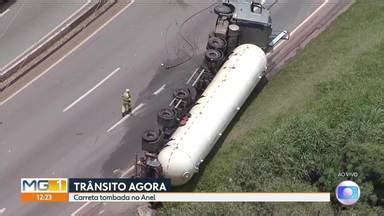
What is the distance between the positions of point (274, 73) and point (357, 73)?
4618mm

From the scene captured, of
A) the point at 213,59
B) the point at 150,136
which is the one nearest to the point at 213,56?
the point at 213,59

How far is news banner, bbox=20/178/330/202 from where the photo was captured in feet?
101

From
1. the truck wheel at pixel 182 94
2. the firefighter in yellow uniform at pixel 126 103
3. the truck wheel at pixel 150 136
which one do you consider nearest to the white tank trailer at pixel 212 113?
the truck wheel at pixel 150 136

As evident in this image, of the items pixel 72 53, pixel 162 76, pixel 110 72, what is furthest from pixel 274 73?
pixel 72 53

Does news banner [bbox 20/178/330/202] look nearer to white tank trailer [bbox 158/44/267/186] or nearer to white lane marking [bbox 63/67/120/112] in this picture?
white tank trailer [bbox 158/44/267/186]

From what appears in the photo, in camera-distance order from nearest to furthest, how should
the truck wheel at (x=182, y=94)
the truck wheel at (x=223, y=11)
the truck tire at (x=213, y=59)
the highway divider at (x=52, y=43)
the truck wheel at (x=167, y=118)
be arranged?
the truck wheel at (x=167, y=118)
the truck wheel at (x=182, y=94)
the truck tire at (x=213, y=59)
the truck wheel at (x=223, y=11)
the highway divider at (x=52, y=43)

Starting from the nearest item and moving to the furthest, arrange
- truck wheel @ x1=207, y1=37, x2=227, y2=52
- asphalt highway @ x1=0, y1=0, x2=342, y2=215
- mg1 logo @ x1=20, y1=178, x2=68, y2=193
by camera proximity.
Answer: mg1 logo @ x1=20, y1=178, x2=68, y2=193, asphalt highway @ x1=0, y1=0, x2=342, y2=215, truck wheel @ x1=207, y1=37, x2=227, y2=52

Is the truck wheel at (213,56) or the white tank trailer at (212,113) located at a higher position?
Answer: the truck wheel at (213,56)

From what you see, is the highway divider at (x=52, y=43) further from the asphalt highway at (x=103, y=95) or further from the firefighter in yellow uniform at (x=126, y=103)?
the firefighter in yellow uniform at (x=126, y=103)

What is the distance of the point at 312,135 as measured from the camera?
3244 cm

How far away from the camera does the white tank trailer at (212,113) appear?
3077 centimetres

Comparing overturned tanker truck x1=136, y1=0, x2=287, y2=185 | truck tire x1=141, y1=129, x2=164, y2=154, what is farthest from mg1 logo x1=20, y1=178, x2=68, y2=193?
truck tire x1=141, y1=129, x2=164, y2=154

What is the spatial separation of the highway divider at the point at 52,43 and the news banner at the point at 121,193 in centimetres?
745

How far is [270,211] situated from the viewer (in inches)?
1184
